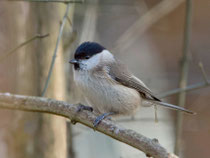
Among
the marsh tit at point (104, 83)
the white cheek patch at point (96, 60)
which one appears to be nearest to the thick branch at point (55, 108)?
the marsh tit at point (104, 83)

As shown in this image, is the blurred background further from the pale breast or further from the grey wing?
the pale breast

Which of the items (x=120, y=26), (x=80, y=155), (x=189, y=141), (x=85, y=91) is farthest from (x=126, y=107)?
(x=120, y=26)

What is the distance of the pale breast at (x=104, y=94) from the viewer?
2.43 m

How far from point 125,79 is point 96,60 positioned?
32 cm

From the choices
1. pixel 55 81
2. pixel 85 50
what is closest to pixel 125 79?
pixel 85 50

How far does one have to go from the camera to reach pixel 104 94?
2.45 m

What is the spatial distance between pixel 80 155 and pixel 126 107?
1.66m

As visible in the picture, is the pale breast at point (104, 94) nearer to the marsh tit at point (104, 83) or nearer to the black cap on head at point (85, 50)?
the marsh tit at point (104, 83)

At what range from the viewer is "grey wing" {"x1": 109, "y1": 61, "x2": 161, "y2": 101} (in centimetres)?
264

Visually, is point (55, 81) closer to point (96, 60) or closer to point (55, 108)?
point (96, 60)

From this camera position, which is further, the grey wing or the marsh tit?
the grey wing

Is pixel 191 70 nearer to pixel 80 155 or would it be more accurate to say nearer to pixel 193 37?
pixel 193 37

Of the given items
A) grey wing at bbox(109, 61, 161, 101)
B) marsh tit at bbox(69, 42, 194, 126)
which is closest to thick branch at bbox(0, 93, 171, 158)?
marsh tit at bbox(69, 42, 194, 126)

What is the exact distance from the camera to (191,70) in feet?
16.4
